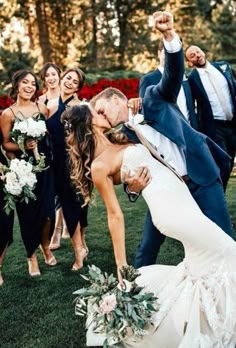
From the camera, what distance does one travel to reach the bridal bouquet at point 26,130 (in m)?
4.79

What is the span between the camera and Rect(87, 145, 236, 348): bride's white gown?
9.80 ft

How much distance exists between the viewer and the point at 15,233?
23.5 feet

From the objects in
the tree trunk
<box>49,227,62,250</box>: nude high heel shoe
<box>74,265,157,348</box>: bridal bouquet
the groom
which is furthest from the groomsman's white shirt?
the tree trunk

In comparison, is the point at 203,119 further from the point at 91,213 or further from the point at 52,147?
the point at 91,213

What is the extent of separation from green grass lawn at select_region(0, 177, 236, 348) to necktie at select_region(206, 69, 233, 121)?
4.35ft

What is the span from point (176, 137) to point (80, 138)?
24.4 inches

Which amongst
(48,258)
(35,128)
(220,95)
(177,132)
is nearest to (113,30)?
(220,95)

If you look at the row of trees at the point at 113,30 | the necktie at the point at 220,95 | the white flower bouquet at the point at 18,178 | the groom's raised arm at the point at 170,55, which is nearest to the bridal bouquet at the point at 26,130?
the white flower bouquet at the point at 18,178

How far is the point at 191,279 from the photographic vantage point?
10.2ft

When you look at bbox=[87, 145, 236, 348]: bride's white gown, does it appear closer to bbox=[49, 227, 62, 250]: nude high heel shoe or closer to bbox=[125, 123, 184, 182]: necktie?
bbox=[125, 123, 184, 182]: necktie

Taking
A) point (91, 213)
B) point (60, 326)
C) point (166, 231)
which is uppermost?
point (166, 231)

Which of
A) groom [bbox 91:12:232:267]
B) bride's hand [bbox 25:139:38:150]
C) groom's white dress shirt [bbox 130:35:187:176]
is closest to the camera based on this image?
groom [bbox 91:12:232:267]

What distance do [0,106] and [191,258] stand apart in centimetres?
799

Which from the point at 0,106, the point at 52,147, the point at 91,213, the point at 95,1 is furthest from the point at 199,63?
the point at 95,1
